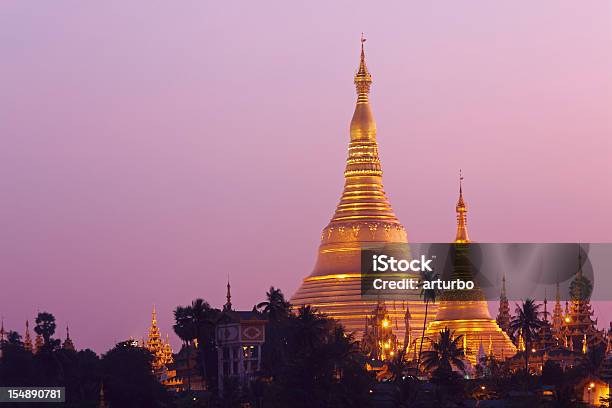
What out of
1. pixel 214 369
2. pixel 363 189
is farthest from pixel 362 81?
pixel 214 369

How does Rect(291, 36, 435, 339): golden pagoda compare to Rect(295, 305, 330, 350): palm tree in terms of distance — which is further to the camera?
Rect(291, 36, 435, 339): golden pagoda

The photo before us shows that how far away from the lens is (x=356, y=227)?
185m

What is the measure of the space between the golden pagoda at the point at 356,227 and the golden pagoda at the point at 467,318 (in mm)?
1987

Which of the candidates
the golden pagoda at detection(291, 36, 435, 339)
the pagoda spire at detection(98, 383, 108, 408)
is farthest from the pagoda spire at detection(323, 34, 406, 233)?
the pagoda spire at detection(98, 383, 108, 408)

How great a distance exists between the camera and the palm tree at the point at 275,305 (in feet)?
518

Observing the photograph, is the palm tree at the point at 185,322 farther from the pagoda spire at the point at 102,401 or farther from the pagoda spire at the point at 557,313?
the pagoda spire at the point at 557,313

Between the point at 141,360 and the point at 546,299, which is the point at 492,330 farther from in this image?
the point at 141,360

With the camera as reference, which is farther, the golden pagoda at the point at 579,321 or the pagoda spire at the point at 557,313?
the pagoda spire at the point at 557,313

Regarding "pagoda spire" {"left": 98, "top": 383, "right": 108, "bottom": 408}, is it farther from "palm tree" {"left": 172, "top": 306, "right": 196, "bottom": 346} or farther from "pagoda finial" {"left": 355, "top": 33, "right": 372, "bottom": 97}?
"pagoda finial" {"left": 355, "top": 33, "right": 372, "bottom": 97}

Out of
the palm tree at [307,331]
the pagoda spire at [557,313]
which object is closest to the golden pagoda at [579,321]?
the pagoda spire at [557,313]

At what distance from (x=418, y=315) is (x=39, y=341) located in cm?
3443

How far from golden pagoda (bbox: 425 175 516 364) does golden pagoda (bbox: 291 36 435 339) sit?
199cm

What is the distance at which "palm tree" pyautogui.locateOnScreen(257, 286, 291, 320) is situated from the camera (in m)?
158

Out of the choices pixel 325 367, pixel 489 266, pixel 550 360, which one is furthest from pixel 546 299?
pixel 325 367
